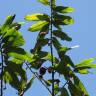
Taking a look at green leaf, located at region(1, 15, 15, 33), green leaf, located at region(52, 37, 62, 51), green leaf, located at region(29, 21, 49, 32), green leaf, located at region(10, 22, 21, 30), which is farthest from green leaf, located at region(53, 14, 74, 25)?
green leaf, located at region(1, 15, 15, 33)

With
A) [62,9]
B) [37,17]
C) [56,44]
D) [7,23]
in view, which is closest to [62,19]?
[62,9]

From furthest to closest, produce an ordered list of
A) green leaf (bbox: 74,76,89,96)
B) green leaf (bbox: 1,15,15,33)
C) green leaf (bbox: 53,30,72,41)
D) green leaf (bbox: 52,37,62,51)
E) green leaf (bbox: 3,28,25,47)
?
1. green leaf (bbox: 53,30,72,41)
2. green leaf (bbox: 52,37,62,51)
3. green leaf (bbox: 74,76,89,96)
4. green leaf (bbox: 1,15,15,33)
5. green leaf (bbox: 3,28,25,47)

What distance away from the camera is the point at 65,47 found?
9.91 metres

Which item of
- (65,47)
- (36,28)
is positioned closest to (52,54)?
(65,47)

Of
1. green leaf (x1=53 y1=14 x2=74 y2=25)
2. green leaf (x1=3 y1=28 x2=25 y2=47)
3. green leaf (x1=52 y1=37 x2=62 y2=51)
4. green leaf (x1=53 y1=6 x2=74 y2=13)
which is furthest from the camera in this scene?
green leaf (x1=53 y1=6 x2=74 y2=13)

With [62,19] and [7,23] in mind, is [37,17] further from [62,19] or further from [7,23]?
[7,23]

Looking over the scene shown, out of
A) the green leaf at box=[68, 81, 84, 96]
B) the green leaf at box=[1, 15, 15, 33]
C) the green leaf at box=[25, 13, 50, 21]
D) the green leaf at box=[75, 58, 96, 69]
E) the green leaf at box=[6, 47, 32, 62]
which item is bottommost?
the green leaf at box=[68, 81, 84, 96]

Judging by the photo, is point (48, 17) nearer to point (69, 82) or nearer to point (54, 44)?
point (54, 44)

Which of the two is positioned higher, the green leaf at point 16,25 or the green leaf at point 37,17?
the green leaf at point 16,25

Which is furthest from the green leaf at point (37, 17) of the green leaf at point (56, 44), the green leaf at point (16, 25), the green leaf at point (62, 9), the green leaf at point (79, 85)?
the green leaf at point (79, 85)

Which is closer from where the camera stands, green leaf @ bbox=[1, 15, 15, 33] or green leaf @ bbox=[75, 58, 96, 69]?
green leaf @ bbox=[1, 15, 15, 33]

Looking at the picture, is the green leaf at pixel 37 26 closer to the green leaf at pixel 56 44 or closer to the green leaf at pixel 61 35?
the green leaf at pixel 61 35

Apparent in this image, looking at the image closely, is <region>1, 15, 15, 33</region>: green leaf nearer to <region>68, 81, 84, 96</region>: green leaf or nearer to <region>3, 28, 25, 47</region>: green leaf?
<region>3, 28, 25, 47</region>: green leaf

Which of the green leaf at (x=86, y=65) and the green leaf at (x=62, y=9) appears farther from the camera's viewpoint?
the green leaf at (x=62, y=9)
